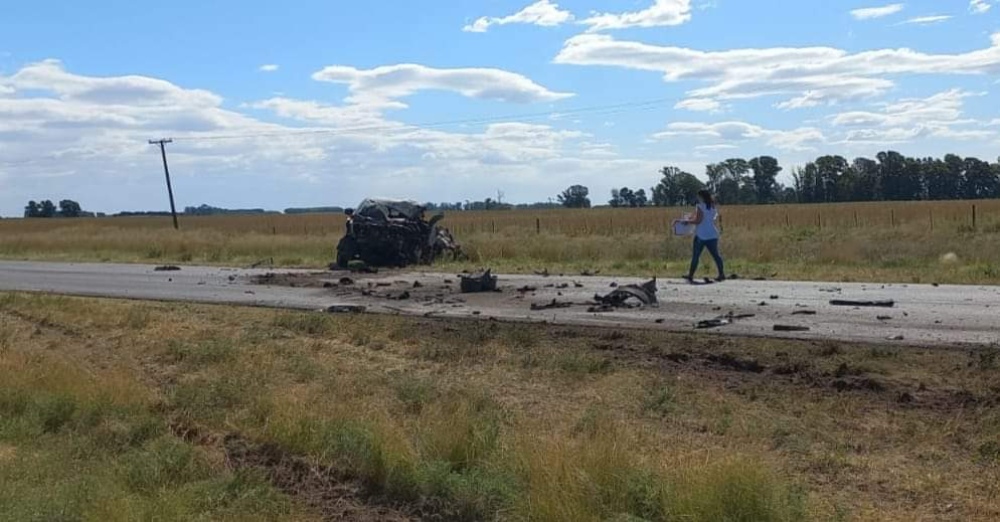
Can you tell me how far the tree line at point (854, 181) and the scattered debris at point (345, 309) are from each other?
74.6m

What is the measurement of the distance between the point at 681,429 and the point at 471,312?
22.6ft

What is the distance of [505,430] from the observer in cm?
Answer: 703

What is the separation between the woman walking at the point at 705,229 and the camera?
17.1 meters

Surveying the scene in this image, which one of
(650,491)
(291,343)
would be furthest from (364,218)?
(650,491)

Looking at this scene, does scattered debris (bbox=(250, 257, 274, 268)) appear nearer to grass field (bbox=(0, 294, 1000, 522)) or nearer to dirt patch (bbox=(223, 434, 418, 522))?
grass field (bbox=(0, 294, 1000, 522))

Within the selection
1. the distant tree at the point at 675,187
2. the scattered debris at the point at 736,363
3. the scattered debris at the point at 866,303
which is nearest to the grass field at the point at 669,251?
the scattered debris at the point at 866,303

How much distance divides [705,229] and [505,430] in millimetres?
11123

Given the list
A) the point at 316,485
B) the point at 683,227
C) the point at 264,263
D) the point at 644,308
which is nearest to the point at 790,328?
the point at 644,308

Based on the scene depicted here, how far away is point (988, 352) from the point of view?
8.81 m

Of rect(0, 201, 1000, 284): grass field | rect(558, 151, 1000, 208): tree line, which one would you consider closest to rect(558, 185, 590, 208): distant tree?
rect(558, 151, 1000, 208): tree line

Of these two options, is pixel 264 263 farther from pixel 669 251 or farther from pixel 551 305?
pixel 551 305

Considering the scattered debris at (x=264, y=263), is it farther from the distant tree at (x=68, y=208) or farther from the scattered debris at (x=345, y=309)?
the distant tree at (x=68, y=208)

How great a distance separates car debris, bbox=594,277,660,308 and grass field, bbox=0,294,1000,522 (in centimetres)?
270

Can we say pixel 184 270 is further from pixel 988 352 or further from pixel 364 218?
pixel 988 352
